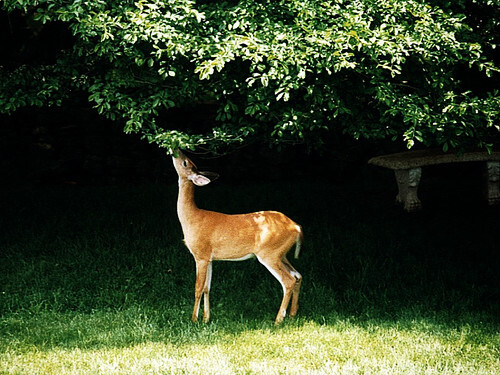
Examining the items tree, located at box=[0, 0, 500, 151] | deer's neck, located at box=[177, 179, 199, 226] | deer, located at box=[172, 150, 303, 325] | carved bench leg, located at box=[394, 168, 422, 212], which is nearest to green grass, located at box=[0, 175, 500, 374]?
carved bench leg, located at box=[394, 168, 422, 212]

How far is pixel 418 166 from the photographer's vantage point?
9398mm

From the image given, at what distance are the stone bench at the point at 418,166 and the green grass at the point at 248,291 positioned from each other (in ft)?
0.81

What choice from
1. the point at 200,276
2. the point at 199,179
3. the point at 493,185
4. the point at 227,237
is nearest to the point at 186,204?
the point at 199,179

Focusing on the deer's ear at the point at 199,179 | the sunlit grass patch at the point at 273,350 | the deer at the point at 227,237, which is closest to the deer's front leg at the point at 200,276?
the deer at the point at 227,237

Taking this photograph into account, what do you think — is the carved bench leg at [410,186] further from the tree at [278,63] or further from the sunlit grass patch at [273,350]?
the sunlit grass patch at [273,350]

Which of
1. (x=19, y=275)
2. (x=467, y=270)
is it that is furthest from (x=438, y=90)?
(x=19, y=275)

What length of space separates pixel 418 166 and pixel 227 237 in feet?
14.3

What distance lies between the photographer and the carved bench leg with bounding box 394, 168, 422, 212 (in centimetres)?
950

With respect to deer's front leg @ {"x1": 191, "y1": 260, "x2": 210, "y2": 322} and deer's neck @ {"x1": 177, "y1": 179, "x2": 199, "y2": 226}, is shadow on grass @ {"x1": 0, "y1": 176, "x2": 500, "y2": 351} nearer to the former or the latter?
deer's front leg @ {"x1": 191, "y1": 260, "x2": 210, "y2": 322}

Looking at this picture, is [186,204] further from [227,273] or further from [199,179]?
[227,273]

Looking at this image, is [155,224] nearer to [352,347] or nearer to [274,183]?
[274,183]

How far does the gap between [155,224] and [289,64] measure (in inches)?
149

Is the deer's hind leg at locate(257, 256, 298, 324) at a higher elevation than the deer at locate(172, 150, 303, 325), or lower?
lower

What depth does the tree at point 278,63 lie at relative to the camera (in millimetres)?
5520
